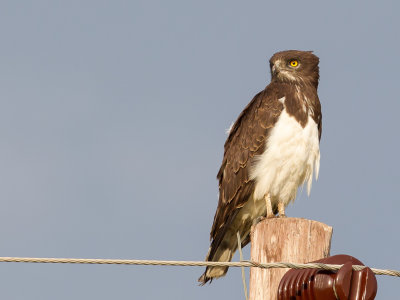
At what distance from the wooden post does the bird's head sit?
14.8 ft

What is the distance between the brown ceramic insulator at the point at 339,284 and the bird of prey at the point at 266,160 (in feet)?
12.5

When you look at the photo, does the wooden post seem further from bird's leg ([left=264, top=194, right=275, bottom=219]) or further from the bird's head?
the bird's head

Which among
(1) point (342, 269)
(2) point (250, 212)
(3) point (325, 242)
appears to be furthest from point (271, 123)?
(1) point (342, 269)

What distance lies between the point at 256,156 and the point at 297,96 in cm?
90

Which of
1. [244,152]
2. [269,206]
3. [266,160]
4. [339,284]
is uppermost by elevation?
[244,152]

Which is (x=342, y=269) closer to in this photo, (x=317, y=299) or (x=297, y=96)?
(x=317, y=299)

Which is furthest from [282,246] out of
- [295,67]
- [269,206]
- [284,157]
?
[295,67]

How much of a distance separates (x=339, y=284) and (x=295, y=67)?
5.77 m

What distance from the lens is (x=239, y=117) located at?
9.59m

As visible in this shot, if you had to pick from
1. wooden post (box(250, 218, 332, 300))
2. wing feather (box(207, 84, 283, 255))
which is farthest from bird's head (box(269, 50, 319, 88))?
wooden post (box(250, 218, 332, 300))

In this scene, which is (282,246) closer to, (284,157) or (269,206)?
(269,206)

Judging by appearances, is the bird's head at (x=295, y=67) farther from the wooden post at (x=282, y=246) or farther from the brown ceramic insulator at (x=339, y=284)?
the brown ceramic insulator at (x=339, y=284)

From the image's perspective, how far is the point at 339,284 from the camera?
4.64 meters

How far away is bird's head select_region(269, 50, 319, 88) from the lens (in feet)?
32.6
